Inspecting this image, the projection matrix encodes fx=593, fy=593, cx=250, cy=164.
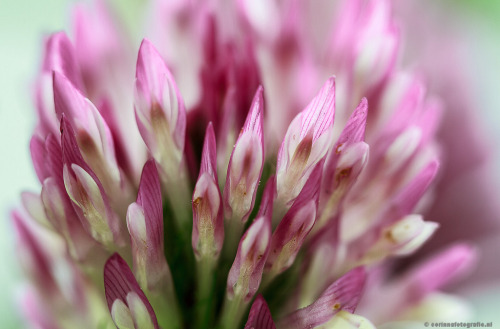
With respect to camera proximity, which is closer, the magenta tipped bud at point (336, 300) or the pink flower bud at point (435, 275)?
the magenta tipped bud at point (336, 300)

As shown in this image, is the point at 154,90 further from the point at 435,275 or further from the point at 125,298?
the point at 435,275

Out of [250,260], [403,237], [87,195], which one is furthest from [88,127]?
[403,237]

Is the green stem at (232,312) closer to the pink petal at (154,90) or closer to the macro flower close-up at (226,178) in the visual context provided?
the macro flower close-up at (226,178)

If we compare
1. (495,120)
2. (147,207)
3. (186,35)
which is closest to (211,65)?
(186,35)

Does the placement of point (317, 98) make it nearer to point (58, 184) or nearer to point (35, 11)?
point (58, 184)

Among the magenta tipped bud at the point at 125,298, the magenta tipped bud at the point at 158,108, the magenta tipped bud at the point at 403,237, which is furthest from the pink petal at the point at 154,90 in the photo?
the magenta tipped bud at the point at 403,237

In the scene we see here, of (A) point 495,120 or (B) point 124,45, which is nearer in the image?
(B) point 124,45

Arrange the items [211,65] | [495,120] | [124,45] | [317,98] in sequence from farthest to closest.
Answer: [495,120], [124,45], [211,65], [317,98]

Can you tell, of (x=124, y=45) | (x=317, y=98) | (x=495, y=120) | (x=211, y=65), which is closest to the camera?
(x=317, y=98)
